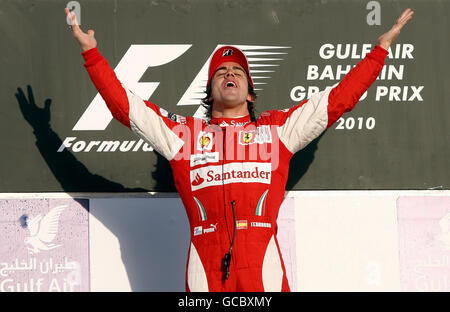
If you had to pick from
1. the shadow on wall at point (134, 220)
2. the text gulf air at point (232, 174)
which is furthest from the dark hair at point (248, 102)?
the shadow on wall at point (134, 220)

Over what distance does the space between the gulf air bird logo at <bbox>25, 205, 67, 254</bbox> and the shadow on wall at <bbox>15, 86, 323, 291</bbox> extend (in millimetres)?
234

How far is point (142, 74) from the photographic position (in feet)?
17.1

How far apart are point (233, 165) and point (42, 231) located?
1718 mm

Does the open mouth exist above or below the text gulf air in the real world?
above

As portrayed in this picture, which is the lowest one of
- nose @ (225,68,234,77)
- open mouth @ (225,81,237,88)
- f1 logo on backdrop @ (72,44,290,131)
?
open mouth @ (225,81,237,88)

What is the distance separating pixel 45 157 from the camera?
5.16 m

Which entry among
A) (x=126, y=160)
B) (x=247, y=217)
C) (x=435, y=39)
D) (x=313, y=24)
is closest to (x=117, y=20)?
(x=126, y=160)

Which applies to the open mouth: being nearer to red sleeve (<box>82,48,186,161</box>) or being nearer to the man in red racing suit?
the man in red racing suit

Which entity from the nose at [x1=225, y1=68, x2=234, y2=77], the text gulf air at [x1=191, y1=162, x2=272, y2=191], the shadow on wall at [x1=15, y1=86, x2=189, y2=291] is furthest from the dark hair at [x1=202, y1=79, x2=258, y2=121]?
the shadow on wall at [x1=15, y1=86, x2=189, y2=291]

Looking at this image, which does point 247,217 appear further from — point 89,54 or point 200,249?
point 89,54

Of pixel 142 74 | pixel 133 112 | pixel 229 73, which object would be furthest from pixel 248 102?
pixel 142 74

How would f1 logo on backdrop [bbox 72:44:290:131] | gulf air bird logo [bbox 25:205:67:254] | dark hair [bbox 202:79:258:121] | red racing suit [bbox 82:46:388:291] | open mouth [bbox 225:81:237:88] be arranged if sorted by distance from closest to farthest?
red racing suit [bbox 82:46:388:291] → open mouth [bbox 225:81:237:88] → dark hair [bbox 202:79:258:121] → gulf air bird logo [bbox 25:205:67:254] → f1 logo on backdrop [bbox 72:44:290:131]

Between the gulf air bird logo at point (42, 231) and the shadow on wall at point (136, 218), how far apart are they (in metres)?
0.23

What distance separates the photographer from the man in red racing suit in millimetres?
4082
